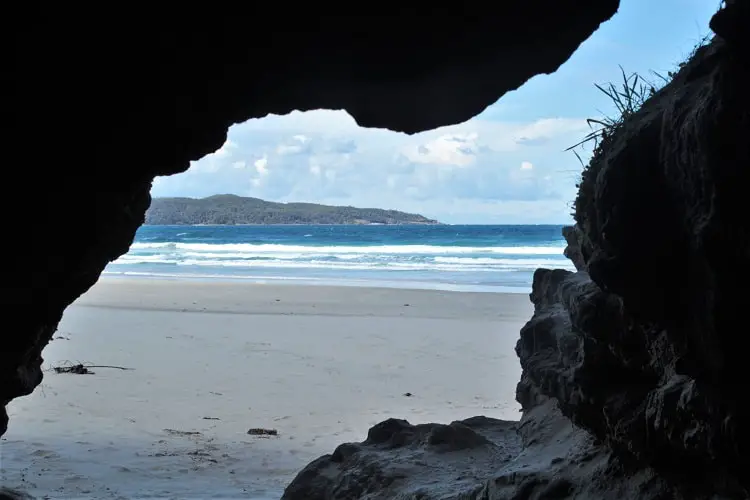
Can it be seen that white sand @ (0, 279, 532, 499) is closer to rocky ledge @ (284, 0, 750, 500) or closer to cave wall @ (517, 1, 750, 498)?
rocky ledge @ (284, 0, 750, 500)

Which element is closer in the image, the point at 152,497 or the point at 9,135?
the point at 9,135

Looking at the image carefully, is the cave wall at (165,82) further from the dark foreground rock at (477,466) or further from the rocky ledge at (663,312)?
the dark foreground rock at (477,466)

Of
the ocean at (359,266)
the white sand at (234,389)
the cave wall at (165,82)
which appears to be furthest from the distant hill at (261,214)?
the cave wall at (165,82)

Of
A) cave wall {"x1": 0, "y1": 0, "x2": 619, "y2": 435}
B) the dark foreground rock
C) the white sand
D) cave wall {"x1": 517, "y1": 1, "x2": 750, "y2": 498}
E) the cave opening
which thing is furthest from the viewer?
the white sand

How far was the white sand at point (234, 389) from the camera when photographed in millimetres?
6121

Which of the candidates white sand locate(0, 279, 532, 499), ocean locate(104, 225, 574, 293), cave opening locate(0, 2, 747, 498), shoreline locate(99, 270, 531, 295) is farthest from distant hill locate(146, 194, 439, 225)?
cave opening locate(0, 2, 747, 498)

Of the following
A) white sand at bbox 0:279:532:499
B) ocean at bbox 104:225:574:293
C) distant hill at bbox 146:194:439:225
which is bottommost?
white sand at bbox 0:279:532:499

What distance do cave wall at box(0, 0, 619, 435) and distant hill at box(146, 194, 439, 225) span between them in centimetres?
8784

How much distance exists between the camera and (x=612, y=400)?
3.17 m

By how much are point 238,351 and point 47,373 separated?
2.80 metres

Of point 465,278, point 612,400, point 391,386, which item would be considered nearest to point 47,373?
point 391,386

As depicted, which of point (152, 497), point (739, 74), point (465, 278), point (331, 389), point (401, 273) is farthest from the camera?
point (401, 273)

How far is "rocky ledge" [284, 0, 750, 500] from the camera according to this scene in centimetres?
229

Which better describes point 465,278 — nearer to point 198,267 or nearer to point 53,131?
point 198,267
